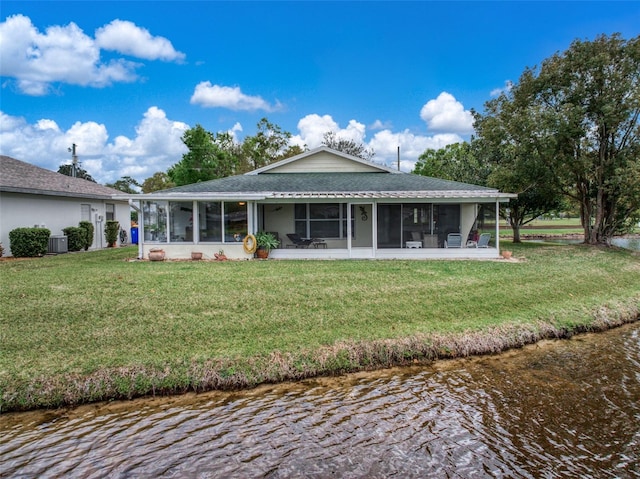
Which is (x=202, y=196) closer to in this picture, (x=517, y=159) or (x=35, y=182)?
(x=35, y=182)

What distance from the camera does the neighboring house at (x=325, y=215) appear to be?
1456 centimetres

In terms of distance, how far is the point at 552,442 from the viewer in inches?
172

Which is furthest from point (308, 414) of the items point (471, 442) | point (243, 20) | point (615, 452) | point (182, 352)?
point (243, 20)

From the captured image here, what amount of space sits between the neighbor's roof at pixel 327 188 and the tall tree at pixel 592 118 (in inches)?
204

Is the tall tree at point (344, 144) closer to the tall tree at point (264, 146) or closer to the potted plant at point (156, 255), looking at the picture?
the tall tree at point (264, 146)

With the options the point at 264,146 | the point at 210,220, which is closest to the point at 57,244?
the point at 210,220

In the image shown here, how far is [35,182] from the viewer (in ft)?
54.2

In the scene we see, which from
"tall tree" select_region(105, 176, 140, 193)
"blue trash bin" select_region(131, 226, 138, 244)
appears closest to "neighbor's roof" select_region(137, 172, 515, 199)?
"blue trash bin" select_region(131, 226, 138, 244)

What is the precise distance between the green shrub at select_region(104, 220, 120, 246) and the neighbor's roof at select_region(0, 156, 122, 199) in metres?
1.59

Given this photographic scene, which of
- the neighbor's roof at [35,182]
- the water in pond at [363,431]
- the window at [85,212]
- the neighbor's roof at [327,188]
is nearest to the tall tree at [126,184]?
the neighbor's roof at [35,182]

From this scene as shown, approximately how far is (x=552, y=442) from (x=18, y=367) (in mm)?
6855

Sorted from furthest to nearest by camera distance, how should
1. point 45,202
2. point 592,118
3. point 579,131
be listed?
point 592,118, point 579,131, point 45,202

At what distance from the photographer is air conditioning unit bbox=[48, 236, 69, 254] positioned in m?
16.3

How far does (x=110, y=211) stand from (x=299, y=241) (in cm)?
1217
